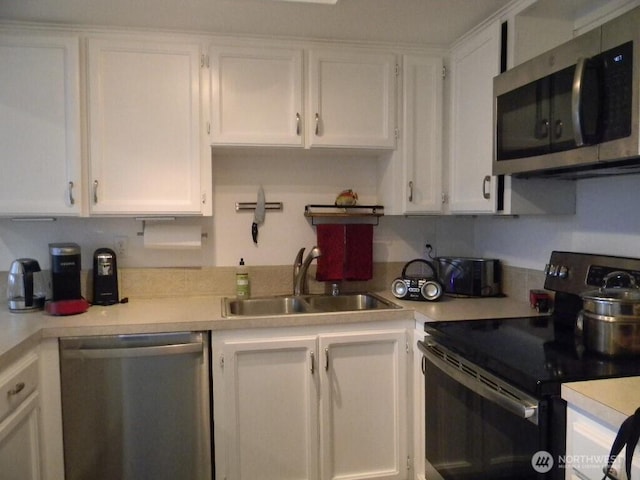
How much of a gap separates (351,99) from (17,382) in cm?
183

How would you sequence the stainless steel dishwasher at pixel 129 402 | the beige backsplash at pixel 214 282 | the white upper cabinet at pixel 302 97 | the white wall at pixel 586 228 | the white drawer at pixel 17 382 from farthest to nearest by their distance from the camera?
the beige backsplash at pixel 214 282 < the white upper cabinet at pixel 302 97 < the stainless steel dishwasher at pixel 129 402 < the white wall at pixel 586 228 < the white drawer at pixel 17 382

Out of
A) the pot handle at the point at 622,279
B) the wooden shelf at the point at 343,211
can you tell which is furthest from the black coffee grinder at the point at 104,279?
the pot handle at the point at 622,279

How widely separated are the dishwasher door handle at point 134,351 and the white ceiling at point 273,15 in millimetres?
1410

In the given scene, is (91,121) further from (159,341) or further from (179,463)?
(179,463)

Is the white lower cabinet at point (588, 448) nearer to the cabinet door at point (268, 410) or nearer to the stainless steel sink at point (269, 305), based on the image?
the cabinet door at point (268, 410)

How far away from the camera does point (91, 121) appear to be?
6.75 feet

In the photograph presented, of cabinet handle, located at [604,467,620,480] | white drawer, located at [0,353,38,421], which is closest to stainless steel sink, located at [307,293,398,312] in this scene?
white drawer, located at [0,353,38,421]

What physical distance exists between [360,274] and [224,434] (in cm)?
108

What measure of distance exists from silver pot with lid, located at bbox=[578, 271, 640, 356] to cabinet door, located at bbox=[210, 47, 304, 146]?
56.7 inches

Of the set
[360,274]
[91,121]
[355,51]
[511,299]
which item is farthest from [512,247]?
[91,121]

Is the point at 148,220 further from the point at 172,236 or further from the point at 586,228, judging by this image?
the point at 586,228

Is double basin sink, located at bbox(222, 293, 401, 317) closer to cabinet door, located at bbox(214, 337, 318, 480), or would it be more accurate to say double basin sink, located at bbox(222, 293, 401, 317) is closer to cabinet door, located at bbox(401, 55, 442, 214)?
cabinet door, located at bbox(214, 337, 318, 480)

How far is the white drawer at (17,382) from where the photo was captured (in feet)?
4.69

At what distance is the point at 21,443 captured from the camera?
5.15 ft
